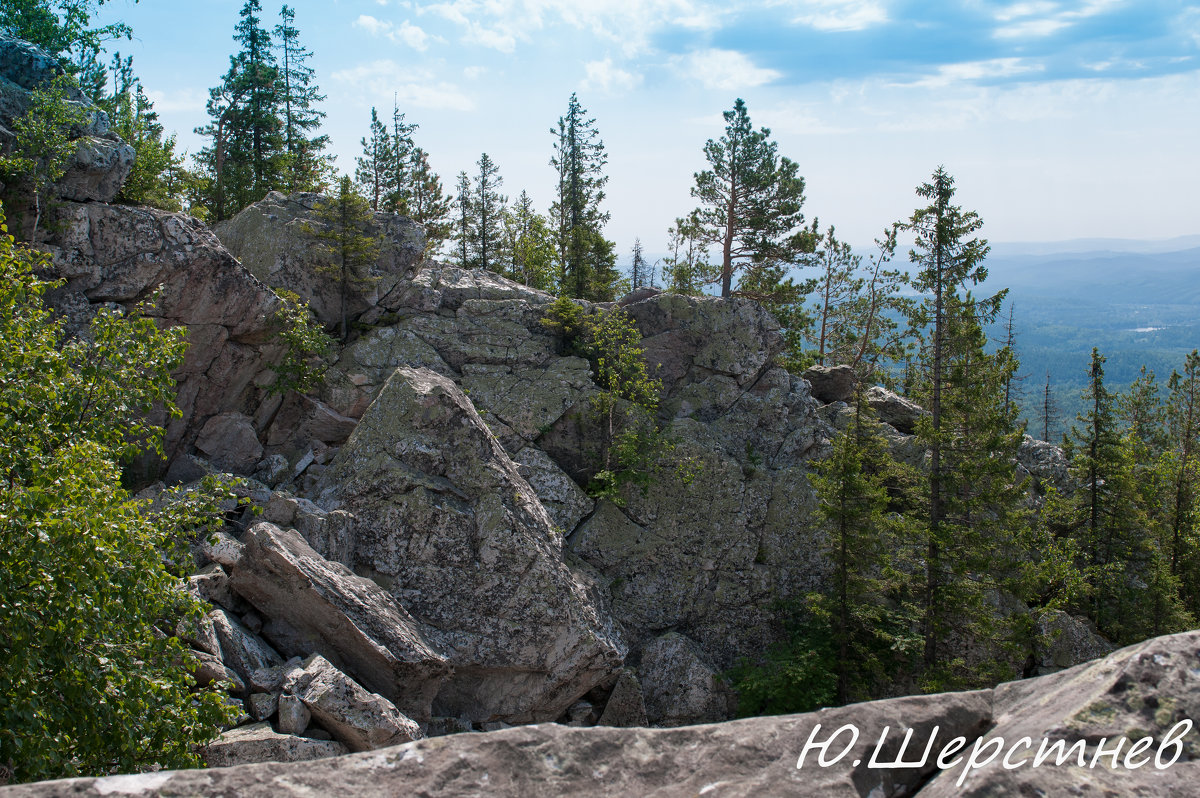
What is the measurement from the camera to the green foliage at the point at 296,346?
24.5m

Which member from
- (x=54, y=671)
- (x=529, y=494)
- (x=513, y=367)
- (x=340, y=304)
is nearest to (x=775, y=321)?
(x=513, y=367)

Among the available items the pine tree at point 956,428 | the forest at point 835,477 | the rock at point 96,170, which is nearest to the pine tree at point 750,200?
the forest at point 835,477

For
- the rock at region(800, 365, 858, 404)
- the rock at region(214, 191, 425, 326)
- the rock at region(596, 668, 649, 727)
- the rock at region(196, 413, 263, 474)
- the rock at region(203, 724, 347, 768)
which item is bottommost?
the rock at region(596, 668, 649, 727)

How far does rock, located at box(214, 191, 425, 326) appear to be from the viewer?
2798 cm

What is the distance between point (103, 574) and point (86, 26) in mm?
30091

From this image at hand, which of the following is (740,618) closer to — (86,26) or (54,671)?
(54,671)

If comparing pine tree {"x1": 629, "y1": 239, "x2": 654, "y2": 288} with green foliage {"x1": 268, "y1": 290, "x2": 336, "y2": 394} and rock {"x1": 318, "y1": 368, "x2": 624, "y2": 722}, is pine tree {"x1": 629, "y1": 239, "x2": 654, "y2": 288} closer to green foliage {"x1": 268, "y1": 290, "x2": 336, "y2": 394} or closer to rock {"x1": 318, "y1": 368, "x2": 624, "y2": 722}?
green foliage {"x1": 268, "y1": 290, "x2": 336, "y2": 394}

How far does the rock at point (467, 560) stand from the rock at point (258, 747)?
4.76 metres

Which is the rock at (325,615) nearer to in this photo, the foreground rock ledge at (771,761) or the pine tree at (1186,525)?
the foreground rock ledge at (771,761)

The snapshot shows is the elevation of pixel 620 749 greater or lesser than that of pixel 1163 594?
greater

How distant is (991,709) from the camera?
4.38 metres

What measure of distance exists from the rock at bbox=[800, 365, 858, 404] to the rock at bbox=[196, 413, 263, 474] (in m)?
23.8

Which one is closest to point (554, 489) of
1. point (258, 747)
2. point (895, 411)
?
point (258, 747)

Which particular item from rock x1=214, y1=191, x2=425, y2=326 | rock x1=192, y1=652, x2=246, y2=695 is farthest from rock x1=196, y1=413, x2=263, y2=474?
rock x1=192, y1=652, x2=246, y2=695
